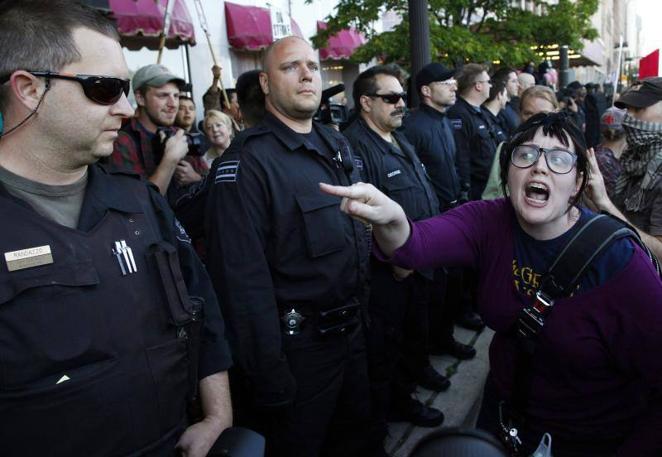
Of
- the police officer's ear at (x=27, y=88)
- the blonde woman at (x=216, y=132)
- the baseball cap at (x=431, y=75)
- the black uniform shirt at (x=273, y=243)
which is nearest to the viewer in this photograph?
the police officer's ear at (x=27, y=88)

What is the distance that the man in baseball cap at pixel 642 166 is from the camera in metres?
2.84

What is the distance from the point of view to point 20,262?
1348 millimetres

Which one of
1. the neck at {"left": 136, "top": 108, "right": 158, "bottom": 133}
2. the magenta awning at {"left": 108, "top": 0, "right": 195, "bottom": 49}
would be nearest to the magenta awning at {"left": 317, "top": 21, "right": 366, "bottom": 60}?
the magenta awning at {"left": 108, "top": 0, "right": 195, "bottom": 49}

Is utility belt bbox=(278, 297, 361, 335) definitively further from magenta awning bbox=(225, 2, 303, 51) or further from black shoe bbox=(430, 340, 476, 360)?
magenta awning bbox=(225, 2, 303, 51)

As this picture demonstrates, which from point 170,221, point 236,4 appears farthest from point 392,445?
point 236,4

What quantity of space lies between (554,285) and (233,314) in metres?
1.29

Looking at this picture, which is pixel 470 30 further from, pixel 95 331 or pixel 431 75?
pixel 95 331

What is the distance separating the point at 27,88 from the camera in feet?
4.84

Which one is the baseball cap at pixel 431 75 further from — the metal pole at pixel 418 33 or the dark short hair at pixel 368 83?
the dark short hair at pixel 368 83

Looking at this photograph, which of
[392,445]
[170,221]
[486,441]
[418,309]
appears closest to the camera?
[486,441]

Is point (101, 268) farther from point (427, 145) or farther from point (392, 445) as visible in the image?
point (427, 145)

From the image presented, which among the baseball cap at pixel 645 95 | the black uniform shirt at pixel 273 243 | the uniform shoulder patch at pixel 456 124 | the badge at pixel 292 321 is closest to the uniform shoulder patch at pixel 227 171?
the black uniform shirt at pixel 273 243

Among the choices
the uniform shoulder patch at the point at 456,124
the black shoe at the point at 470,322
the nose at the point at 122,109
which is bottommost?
the black shoe at the point at 470,322

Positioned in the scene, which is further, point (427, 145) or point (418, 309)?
point (427, 145)
